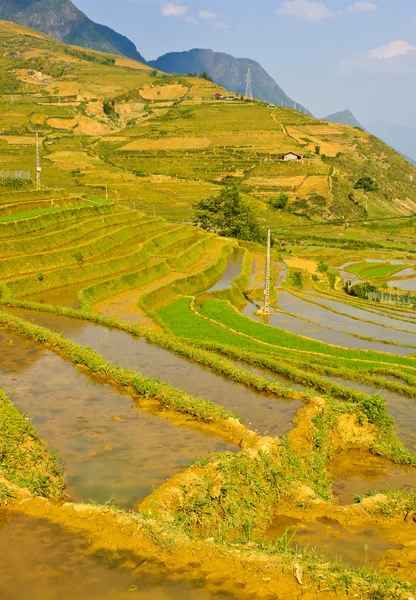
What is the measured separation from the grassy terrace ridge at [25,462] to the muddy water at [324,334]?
16.4 metres

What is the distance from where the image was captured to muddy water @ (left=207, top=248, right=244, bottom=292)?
33.1m

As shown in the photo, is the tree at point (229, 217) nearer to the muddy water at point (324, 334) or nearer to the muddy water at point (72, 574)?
the muddy water at point (324, 334)

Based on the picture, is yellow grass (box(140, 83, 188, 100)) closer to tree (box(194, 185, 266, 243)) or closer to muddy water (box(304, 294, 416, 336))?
tree (box(194, 185, 266, 243))

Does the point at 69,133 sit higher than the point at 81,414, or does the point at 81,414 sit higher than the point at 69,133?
the point at 69,133

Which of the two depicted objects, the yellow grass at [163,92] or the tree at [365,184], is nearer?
the tree at [365,184]

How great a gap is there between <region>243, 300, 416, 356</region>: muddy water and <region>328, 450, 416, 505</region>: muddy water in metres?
11.2

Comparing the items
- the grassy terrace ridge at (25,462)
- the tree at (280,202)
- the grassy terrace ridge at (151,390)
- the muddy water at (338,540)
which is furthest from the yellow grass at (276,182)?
the muddy water at (338,540)

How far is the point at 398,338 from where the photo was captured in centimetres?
2670

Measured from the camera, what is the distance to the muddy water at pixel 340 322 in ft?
87.9

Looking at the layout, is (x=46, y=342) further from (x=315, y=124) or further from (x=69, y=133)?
(x=315, y=124)

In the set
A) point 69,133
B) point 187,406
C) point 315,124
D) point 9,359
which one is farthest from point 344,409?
point 315,124

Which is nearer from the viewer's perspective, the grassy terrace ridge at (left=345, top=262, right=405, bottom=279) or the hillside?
the grassy terrace ridge at (left=345, top=262, right=405, bottom=279)

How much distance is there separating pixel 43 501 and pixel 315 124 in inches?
5571

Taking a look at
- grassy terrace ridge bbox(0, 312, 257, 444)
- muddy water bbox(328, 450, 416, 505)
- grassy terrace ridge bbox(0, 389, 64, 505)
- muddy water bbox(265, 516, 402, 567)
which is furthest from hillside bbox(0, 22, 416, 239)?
muddy water bbox(265, 516, 402, 567)
